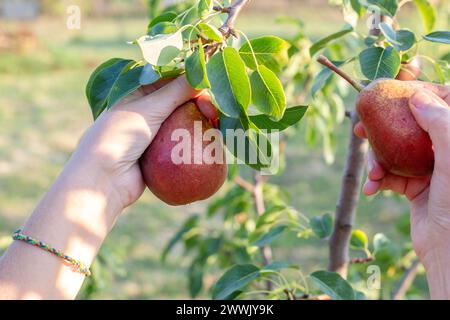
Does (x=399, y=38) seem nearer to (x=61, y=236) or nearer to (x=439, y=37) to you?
(x=439, y=37)

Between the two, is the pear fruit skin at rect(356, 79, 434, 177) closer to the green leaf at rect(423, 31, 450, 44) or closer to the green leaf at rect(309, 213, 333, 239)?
the green leaf at rect(423, 31, 450, 44)

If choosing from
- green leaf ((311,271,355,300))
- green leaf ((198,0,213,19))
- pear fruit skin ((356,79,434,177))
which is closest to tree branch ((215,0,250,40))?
green leaf ((198,0,213,19))

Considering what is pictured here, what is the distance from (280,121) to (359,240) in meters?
0.52

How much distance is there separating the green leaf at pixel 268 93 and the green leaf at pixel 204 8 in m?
0.11

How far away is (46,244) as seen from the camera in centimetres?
91

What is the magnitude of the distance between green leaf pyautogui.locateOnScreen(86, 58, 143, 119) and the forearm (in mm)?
104

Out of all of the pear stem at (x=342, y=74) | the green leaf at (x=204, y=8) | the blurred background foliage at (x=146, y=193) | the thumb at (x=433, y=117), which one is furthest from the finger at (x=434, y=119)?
the blurred background foliage at (x=146, y=193)

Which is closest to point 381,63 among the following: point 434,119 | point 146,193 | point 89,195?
point 434,119

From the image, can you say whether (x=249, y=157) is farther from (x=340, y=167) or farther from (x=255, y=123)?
(x=340, y=167)

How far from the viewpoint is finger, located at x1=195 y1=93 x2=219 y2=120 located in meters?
1.00

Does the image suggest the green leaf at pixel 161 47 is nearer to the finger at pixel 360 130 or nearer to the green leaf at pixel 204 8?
the green leaf at pixel 204 8

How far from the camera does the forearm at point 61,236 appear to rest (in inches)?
35.2

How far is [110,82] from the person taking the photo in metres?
0.98
